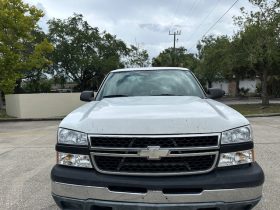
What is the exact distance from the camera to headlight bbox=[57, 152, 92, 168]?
360 centimetres

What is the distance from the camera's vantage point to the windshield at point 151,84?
5250 millimetres

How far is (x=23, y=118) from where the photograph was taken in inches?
881

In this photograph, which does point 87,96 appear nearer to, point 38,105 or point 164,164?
point 164,164

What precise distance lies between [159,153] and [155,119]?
1.04 feet

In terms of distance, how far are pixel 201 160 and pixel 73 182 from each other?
111cm

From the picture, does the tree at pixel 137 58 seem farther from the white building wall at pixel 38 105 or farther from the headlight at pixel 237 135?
the headlight at pixel 237 135

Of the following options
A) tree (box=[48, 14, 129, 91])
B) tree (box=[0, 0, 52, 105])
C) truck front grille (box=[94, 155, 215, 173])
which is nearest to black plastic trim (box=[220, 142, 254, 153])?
truck front grille (box=[94, 155, 215, 173])

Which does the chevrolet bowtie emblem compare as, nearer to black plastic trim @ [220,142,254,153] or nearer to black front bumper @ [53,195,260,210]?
black front bumper @ [53,195,260,210]

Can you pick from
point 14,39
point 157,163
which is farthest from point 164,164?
point 14,39

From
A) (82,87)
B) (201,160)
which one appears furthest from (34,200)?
(82,87)

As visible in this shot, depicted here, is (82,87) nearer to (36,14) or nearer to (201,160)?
(36,14)

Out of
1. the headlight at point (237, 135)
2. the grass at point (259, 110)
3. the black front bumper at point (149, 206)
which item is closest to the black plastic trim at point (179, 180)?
the black front bumper at point (149, 206)

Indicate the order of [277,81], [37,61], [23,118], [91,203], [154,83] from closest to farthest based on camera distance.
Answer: [91,203] < [154,83] < [23,118] < [37,61] < [277,81]

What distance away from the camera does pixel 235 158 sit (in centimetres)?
358
